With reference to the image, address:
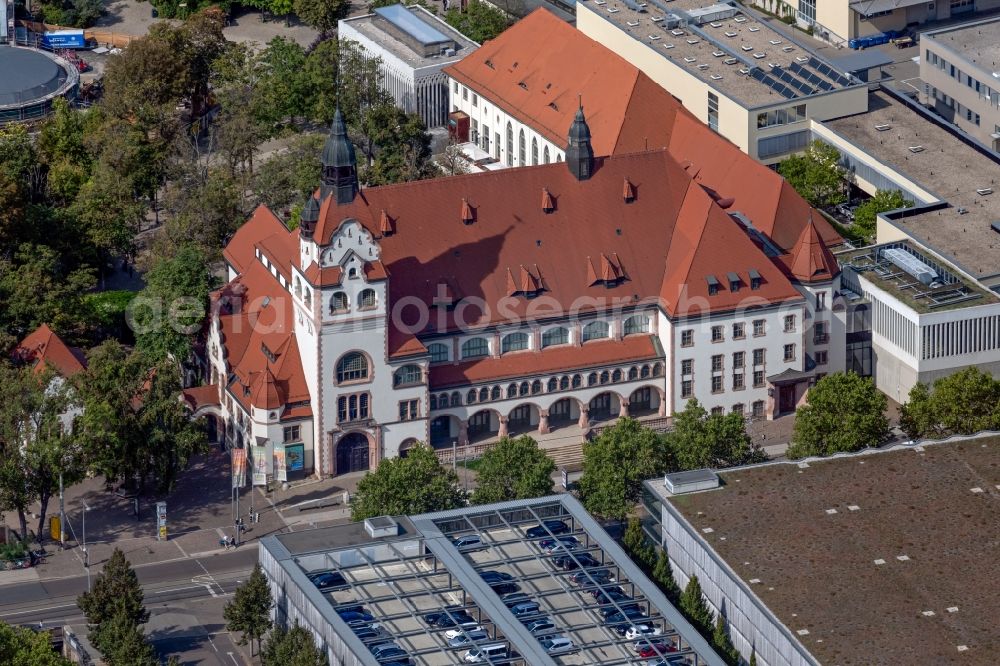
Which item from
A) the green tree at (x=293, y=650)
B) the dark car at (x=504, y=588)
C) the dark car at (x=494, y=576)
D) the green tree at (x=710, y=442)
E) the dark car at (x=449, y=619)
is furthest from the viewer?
the green tree at (x=710, y=442)

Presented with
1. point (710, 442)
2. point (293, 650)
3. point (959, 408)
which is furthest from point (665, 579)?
point (959, 408)

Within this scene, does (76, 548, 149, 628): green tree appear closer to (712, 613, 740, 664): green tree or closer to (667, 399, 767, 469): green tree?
(712, 613, 740, 664): green tree

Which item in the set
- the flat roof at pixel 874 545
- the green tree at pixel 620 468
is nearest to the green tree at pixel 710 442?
the green tree at pixel 620 468

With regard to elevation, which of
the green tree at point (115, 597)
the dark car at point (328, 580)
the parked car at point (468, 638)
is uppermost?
the dark car at point (328, 580)

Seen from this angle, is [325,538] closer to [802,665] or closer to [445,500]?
[445,500]

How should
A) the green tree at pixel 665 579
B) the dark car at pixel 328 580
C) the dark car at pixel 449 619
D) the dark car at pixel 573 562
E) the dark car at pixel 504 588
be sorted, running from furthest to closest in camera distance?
1. the green tree at pixel 665 579
2. the dark car at pixel 573 562
3. the dark car at pixel 504 588
4. the dark car at pixel 328 580
5. the dark car at pixel 449 619

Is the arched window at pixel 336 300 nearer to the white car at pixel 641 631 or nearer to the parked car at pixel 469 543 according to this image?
the parked car at pixel 469 543

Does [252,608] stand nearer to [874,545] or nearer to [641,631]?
[641,631]

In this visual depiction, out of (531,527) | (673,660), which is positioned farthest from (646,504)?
(673,660)

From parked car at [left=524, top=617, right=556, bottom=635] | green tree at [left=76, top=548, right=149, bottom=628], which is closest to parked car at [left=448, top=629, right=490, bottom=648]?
parked car at [left=524, top=617, right=556, bottom=635]
